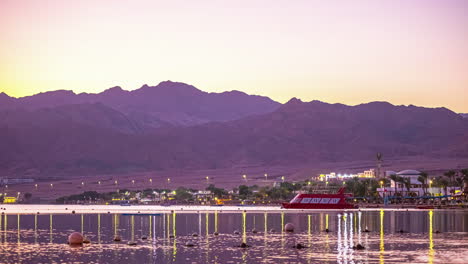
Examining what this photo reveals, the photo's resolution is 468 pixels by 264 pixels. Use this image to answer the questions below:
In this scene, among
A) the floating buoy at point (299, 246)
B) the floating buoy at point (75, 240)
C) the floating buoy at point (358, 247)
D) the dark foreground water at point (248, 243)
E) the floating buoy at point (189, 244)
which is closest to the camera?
the dark foreground water at point (248, 243)

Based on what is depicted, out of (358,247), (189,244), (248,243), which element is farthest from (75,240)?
(358,247)

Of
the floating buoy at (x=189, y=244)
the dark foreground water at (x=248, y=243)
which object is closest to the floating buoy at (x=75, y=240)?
the dark foreground water at (x=248, y=243)

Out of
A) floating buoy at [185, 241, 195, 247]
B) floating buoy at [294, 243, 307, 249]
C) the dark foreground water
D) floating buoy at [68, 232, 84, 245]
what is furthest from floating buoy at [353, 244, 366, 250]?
floating buoy at [68, 232, 84, 245]

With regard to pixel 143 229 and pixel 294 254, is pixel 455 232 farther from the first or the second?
pixel 143 229

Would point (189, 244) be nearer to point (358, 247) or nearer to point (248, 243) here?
point (248, 243)

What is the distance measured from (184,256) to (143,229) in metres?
43.7

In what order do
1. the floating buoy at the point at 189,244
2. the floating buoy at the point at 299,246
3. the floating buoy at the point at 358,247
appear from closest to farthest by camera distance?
the floating buoy at the point at 358,247 < the floating buoy at the point at 299,246 < the floating buoy at the point at 189,244

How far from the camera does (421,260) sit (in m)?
68.1

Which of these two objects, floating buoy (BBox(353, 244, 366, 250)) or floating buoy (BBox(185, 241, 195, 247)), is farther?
floating buoy (BBox(185, 241, 195, 247))

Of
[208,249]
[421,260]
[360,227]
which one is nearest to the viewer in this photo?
[421,260]

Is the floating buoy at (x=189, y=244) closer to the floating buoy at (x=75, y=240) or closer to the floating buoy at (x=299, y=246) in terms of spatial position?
the floating buoy at (x=299, y=246)

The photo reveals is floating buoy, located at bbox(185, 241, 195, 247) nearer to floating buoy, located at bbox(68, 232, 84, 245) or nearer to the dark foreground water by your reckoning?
the dark foreground water

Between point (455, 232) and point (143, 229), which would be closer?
point (455, 232)

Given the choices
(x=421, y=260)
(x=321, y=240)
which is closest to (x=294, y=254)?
(x=421, y=260)
